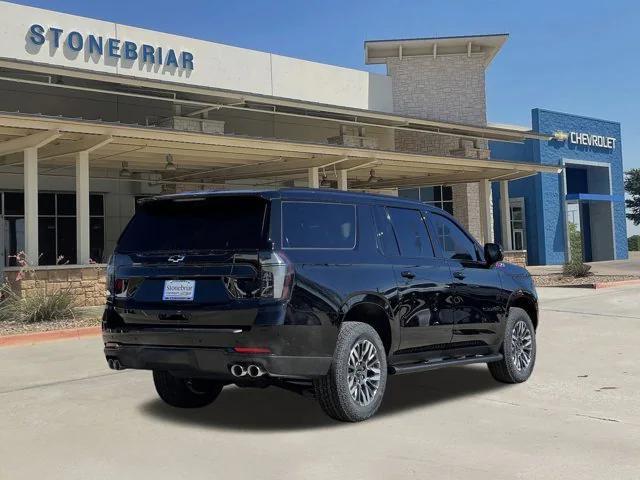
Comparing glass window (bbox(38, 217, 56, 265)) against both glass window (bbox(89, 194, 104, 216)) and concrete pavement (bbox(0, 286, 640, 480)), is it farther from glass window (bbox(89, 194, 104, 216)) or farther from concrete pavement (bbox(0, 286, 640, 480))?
concrete pavement (bbox(0, 286, 640, 480))

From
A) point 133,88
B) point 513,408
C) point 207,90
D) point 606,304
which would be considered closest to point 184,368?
point 513,408

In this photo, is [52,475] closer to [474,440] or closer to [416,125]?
[474,440]

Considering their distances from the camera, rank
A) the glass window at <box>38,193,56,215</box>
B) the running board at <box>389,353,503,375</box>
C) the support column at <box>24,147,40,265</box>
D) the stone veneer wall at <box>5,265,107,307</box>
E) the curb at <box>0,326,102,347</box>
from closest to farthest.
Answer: the running board at <box>389,353,503,375</box>
the curb at <box>0,326,102,347</box>
the stone veneer wall at <box>5,265,107,307</box>
the support column at <box>24,147,40,265</box>
the glass window at <box>38,193,56,215</box>

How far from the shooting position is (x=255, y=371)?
5.28m

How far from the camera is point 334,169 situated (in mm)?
23844

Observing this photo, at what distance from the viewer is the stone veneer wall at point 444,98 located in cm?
3048

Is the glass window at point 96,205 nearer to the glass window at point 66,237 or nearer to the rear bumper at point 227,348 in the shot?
the glass window at point 66,237

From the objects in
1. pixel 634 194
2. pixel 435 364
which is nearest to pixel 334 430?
pixel 435 364

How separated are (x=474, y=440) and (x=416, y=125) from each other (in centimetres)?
2423

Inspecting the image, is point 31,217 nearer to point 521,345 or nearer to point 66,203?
point 66,203

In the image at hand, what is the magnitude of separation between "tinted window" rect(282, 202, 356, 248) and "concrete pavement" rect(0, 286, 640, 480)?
4.88 feet

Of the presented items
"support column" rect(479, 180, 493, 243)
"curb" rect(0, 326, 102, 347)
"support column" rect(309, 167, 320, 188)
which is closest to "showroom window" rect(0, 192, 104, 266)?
"support column" rect(309, 167, 320, 188)

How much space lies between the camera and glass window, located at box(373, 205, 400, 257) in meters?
6.38

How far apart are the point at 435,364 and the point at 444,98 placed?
1039 inches
